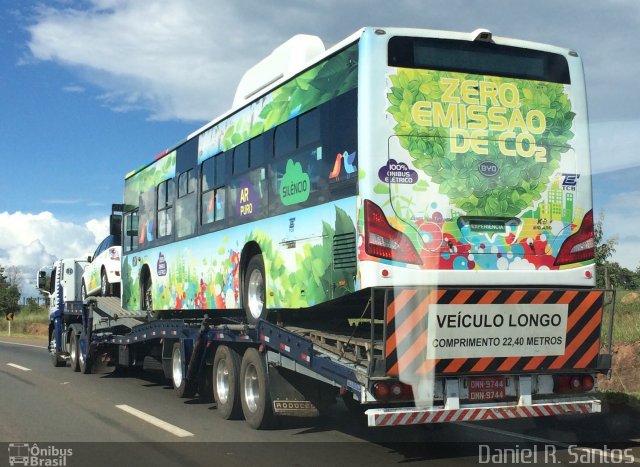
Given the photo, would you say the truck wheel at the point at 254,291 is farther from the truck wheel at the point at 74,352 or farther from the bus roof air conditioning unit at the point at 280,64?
the truck wheel at the point at 74,352

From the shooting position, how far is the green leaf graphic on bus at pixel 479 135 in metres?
7.45

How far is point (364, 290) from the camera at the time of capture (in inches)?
288

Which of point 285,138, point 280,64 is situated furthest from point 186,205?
point 285,138

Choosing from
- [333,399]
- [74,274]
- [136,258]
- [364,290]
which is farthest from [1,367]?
[364,290]

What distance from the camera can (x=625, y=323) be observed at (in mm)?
15719

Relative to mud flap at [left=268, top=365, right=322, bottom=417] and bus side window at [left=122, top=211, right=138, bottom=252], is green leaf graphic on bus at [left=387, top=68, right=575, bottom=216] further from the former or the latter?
bus side window at [left=122, top=211, right=138, bottom=252]

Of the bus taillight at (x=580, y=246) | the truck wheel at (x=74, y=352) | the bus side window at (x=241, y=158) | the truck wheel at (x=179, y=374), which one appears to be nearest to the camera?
the bus taillight at (x=580, y=246)

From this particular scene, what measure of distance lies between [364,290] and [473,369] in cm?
124

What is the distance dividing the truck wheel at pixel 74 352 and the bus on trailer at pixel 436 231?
969 cm

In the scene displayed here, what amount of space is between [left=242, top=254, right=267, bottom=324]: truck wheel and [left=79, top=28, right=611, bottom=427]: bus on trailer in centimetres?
63

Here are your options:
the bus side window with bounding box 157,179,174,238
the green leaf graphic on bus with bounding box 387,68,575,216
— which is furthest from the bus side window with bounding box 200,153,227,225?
the green leaf graphic on bus with bounding box 387,68,575,216

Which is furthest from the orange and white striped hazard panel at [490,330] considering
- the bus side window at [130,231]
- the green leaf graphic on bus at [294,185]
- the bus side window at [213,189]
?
the bus side window at [130,231]

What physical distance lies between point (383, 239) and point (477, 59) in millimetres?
2107

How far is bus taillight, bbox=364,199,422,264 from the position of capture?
718 centimetres
